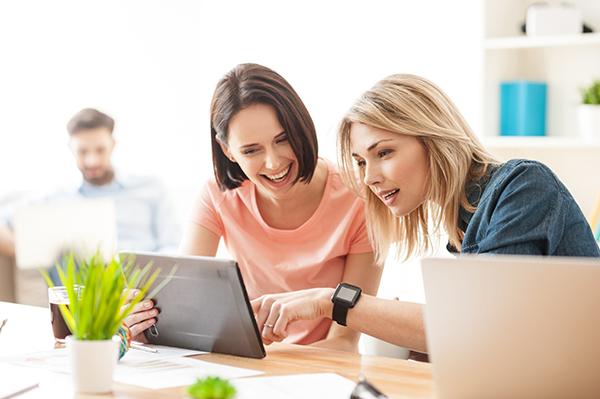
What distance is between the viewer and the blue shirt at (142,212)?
129 inches

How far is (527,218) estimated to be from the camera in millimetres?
1106

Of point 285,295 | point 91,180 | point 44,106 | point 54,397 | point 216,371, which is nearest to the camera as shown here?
point 54,397

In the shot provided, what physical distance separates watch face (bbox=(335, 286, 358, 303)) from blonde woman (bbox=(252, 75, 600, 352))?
0.04ft

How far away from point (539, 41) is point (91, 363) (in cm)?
224

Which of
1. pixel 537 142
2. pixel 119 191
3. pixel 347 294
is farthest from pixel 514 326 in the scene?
pixel 119 191

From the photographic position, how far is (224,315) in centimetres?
113

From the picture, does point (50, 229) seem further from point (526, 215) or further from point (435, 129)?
point (526, 215)

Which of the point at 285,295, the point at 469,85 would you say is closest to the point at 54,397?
the point at 285,295

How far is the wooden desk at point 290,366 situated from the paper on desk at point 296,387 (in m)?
0.04

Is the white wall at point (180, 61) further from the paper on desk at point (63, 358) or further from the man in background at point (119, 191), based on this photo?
the paper on desk at point (63, 358)

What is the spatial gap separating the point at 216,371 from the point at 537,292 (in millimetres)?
570

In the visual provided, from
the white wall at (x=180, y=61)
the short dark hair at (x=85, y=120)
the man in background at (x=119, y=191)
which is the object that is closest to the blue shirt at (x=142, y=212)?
the man in background at (x=119, y=191)

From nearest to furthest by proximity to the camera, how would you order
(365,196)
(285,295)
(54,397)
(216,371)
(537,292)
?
(537,292)
(54,397)
(216,371)
(285,295)
(365,196)

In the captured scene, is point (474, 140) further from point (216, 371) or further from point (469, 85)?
point (469, 85)
